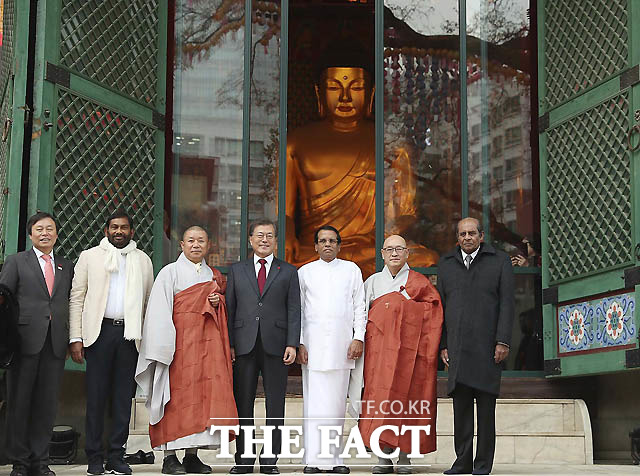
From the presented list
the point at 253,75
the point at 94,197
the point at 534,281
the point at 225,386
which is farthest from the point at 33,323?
A: the point at 534,281

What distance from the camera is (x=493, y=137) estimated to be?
28.0 ft

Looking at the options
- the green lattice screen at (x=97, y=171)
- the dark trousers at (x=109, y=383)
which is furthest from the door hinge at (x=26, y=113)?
the dark trousers at (x=109, y=383)

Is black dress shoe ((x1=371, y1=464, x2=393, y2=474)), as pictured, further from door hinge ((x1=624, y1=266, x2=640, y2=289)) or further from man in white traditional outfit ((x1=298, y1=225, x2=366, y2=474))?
door hinge ((x1=624, y1=266, x2=640, y2=289))

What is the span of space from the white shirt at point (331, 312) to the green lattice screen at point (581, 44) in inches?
99.4

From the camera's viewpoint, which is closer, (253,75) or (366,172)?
(253,75)

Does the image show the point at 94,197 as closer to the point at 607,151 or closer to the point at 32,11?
the point at 32,11

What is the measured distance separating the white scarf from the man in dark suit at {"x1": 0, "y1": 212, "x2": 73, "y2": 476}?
12.4 inches

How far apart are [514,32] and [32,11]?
12.7 feet

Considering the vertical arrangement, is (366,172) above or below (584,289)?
above

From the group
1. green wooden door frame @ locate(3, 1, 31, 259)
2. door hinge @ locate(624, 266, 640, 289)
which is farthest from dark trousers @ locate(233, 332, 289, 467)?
door hinge @ locate(624, 266, 640, 289)

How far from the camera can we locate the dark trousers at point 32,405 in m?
5.73

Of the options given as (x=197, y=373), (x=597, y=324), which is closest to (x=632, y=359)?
(x=597, y=324)

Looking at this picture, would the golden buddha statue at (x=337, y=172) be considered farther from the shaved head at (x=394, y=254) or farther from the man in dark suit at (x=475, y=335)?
the man in dark suit at (x=475, y=335)

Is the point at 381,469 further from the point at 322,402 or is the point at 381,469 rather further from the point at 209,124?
the point at 209,124
